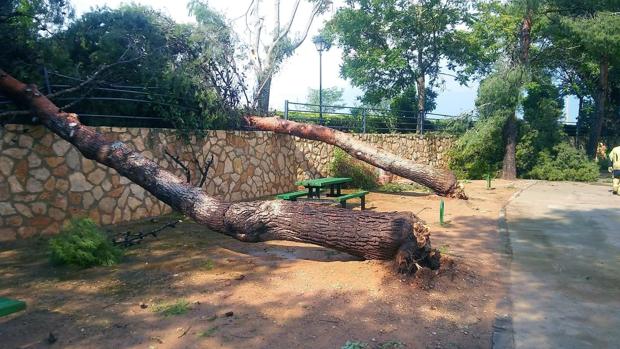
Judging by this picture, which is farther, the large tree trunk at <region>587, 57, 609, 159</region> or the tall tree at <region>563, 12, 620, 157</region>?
the large tree trunk at <region>587, 57, 609, 159</region>

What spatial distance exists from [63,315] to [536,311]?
13.3 feet

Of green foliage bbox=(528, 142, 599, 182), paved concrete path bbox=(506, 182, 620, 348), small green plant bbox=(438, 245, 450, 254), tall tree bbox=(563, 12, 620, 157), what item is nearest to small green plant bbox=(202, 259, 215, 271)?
small green plant bbox=(438, 245, 450, 254)

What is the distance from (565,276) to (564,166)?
1402 cm

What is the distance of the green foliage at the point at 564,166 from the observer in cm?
1683

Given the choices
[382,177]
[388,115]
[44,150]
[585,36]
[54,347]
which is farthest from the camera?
[388,115]

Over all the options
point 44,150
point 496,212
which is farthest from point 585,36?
point 44,150

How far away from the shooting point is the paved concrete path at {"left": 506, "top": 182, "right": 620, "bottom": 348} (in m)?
3.59

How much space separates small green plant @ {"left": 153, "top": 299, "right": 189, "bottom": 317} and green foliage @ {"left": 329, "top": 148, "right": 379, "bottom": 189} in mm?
8908

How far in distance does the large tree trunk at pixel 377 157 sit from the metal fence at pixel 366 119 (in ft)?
4.44

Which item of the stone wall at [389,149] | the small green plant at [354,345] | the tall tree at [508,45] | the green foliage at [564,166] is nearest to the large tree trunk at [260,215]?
the small green plant at [354,345]

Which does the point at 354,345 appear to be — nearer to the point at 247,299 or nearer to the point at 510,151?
the point at 247,299

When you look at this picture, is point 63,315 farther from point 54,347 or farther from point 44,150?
point 44,150

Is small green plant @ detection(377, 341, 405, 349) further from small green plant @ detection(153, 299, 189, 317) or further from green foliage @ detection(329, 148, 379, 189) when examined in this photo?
green foliage @ detection(329, 148, 379, 189)

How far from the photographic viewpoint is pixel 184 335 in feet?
11.3
